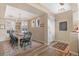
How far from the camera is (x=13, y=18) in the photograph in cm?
149

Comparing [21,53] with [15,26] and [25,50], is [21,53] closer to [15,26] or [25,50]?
[25,50]

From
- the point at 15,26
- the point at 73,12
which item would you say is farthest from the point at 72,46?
the point at 15,26

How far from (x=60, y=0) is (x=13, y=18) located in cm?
78

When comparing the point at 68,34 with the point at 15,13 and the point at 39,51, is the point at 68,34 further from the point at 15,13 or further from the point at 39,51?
the point at 15,13

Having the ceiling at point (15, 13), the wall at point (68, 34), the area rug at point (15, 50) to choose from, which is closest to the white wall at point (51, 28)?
the wall at point (68, 34)

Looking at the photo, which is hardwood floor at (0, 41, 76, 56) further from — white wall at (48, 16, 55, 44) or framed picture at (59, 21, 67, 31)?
framed picture at (59, 21, 67, 31)

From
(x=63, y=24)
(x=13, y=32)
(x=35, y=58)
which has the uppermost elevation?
(x=63, y=24)

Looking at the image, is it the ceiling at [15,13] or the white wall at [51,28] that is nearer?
the ceiling at [15,13]

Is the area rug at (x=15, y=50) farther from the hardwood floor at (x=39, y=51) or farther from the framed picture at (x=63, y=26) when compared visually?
the framed picture at (x=63, y=26)

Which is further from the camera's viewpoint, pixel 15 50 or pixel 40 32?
pixel 40 32

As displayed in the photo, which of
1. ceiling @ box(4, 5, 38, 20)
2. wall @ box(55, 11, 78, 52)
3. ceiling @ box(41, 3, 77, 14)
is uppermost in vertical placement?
ceiling @ box(41, 3, 77, 14)

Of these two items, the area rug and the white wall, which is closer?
the area rug

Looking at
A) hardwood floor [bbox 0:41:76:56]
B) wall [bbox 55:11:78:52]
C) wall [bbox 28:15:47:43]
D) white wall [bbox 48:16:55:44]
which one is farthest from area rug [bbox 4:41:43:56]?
wall [bbox 55:11:78:52]

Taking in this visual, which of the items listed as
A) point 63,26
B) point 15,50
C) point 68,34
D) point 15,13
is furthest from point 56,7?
point 15,50
